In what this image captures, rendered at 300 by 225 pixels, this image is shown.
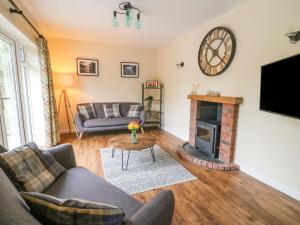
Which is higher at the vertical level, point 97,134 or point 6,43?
point 6,43

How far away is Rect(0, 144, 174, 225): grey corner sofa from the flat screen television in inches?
58.7

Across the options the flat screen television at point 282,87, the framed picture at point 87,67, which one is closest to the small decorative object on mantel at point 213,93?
the flat screen television at point 282,87

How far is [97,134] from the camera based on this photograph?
4.51 meters

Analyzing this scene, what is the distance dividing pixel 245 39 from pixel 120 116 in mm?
3375

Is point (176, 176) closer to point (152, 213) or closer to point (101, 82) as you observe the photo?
point (152, 213)

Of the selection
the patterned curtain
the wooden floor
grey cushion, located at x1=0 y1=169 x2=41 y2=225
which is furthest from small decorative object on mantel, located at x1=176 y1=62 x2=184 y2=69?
grey cushion, located at x1=0 y1=169 x2=41 y2=225

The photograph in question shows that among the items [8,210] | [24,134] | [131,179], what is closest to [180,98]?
[131,179]

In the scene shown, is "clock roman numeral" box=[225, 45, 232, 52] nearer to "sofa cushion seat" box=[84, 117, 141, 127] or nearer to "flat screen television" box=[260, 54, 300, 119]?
"flat screen television" box=[260, 54, 300, 119]

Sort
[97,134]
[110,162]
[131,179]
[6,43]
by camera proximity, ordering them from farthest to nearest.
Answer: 1. [97,134]
2. [110,162]
3. [6,43]
4. [131,179]

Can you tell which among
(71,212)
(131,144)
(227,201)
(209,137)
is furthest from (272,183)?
(71,212)

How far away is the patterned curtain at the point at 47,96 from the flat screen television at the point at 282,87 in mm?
3635

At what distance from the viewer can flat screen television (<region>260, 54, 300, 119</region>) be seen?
1598mm

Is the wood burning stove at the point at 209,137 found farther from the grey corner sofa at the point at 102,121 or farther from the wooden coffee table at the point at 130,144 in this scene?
the grey corner sofa at the point at 102,121

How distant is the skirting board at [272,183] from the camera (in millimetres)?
1937
